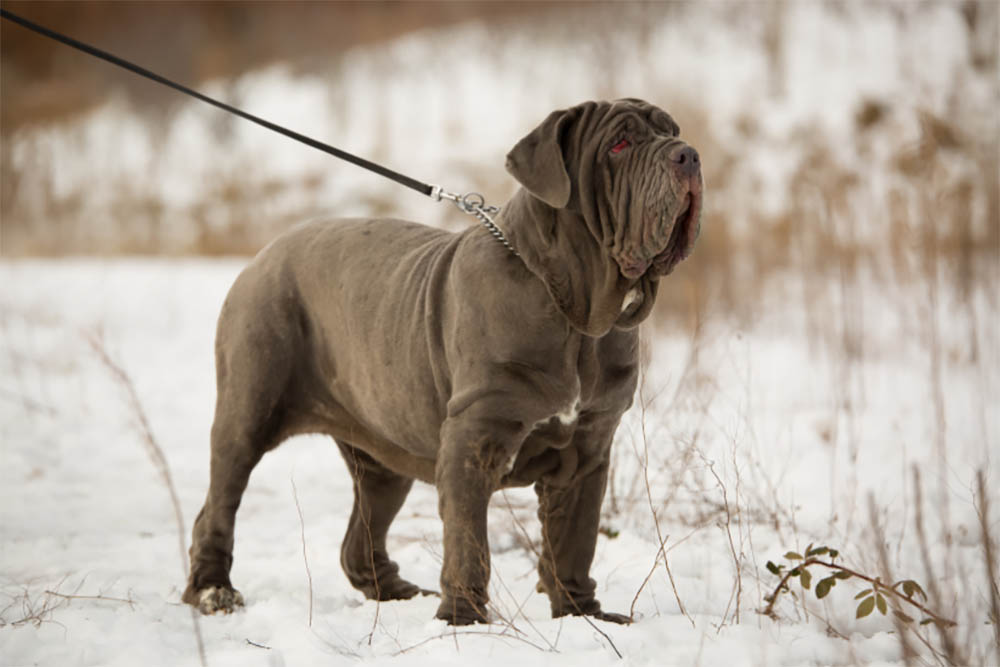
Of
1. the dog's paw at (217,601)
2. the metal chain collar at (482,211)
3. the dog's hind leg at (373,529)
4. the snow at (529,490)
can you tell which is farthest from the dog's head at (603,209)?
the dog's paw at (217,601)

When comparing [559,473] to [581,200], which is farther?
[559,473]

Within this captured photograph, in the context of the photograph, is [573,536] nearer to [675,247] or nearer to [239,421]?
[675,247]

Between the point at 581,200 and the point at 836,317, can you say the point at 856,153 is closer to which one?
the point at 836,317

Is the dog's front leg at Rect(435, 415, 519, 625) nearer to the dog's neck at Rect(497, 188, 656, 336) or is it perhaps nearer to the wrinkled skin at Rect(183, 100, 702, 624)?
the wrinkled skin at Rect(183, 100, 702, 624)

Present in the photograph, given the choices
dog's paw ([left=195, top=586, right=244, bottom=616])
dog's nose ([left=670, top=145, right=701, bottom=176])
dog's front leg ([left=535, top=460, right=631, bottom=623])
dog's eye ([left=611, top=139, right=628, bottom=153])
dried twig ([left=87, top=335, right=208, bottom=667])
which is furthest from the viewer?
dog's paw ([left=195, top=586, right=244, bottom=616])

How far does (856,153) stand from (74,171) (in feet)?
46.6

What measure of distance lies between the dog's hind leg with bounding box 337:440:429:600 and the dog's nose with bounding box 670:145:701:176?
70.1 inches

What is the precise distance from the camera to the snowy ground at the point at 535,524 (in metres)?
2.55

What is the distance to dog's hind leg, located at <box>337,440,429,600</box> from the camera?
11.6 feet

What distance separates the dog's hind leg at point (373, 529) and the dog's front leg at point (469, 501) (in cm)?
91

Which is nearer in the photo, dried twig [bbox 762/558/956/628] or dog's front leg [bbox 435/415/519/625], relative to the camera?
dried twig [bbox 762/558/956/628]

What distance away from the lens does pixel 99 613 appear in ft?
9.51

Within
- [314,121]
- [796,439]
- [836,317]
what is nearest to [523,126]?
[314,121]

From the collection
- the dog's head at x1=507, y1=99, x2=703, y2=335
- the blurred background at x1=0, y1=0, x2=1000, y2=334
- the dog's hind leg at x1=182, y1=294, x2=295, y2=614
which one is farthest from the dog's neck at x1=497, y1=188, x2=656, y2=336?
the blurred background at x1=0, y1=0, x2=1000, y2=334
